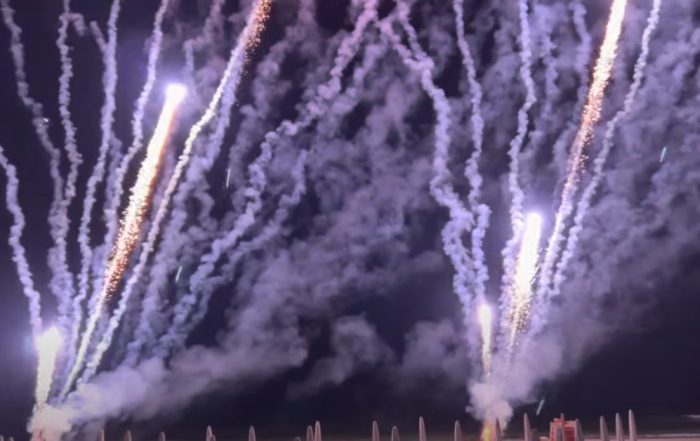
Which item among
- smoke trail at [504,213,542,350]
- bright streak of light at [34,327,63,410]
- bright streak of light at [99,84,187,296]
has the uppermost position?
bright streak of light at [99,84,187,296]

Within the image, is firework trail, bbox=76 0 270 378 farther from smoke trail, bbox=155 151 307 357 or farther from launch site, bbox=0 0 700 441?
smoke trail, bbox=155 151 307 357

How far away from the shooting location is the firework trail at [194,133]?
32.8 feet

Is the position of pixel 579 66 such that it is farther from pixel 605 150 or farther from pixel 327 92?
pixel 327 92

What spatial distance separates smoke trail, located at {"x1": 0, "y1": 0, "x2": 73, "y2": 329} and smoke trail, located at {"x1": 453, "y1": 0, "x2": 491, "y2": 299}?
5.83 metres

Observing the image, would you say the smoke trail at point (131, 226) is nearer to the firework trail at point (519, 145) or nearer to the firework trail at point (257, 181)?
the firework trail at point (257, 181)

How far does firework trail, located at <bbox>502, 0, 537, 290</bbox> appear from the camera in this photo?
34.1 feet

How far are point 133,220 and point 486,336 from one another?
5203 mm

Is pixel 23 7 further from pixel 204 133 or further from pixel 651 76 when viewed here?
pixel 651 76

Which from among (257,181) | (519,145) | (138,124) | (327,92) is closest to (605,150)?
(519,145)

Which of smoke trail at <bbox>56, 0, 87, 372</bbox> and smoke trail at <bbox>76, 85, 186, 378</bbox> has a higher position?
smoke trail at <bbox>56, 0, 87, 372</bbox>

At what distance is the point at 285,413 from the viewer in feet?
34.3

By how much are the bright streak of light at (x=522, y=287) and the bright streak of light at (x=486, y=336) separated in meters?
0.29

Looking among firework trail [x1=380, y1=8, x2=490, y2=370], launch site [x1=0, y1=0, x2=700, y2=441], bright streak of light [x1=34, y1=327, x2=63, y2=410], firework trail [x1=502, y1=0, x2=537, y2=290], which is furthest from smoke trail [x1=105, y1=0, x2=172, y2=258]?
firework trail [x1=502, y1=0, x2=537, y2=290]

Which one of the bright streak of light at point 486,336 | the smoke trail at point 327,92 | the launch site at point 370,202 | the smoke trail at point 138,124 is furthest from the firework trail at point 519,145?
the smoke trail at point 138,124
